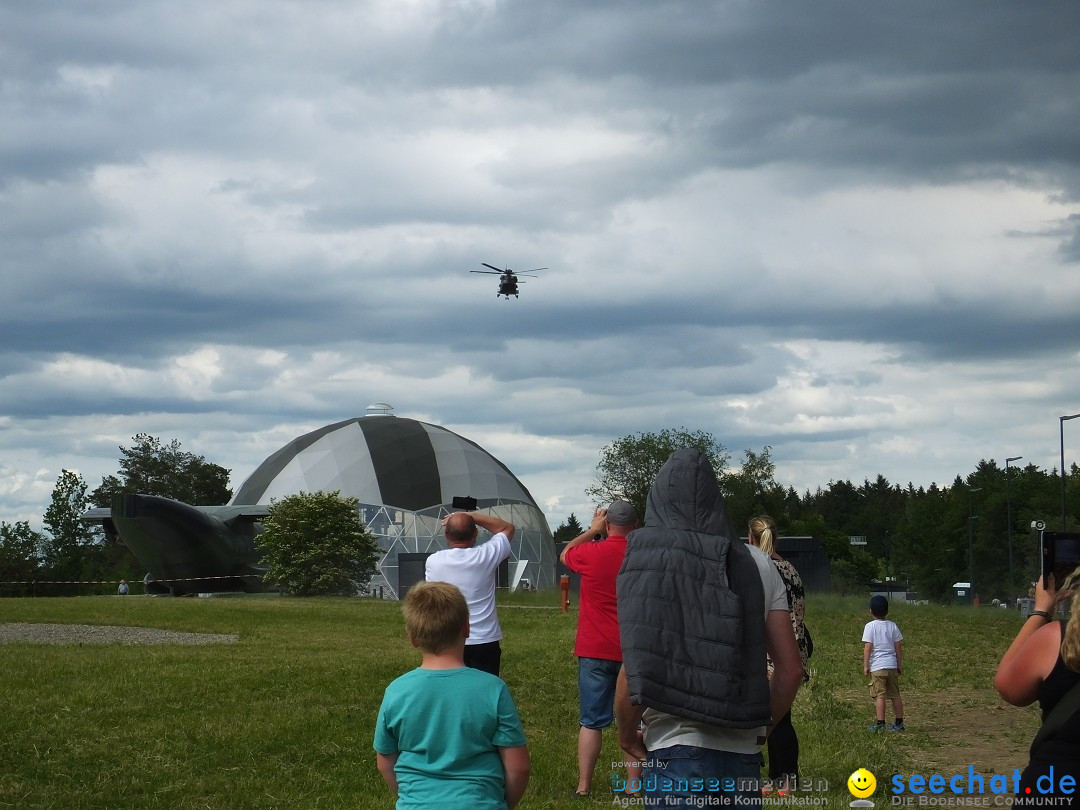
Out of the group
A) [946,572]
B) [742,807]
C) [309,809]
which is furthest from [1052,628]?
[946,572]

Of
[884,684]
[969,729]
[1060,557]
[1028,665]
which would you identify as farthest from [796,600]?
[969,729]

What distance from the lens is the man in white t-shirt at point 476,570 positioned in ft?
26.5

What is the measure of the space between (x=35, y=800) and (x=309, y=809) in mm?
1835

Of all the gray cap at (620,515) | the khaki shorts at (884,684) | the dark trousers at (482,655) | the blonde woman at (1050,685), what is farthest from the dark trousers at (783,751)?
the blonde woman at (1050,685)

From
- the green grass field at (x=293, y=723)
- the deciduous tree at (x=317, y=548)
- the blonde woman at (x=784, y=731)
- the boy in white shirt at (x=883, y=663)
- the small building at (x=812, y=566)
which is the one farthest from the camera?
the small building at (x=812, y=566)

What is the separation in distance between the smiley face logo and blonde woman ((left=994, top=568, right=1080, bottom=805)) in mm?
4312

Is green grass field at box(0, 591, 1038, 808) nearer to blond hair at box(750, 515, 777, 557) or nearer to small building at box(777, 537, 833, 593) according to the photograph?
blond hair at box(750, 515, 777, 557)

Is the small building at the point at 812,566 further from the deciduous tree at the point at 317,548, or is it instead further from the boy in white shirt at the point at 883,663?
the boy in white shirt at the point at 883,663

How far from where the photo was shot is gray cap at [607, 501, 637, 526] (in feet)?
25.5

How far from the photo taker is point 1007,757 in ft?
34.2

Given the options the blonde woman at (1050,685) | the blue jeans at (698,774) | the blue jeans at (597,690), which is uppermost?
the blonde woman at (1050,685)

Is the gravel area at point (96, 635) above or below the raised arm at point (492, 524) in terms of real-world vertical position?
below

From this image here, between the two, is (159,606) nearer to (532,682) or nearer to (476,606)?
(532,682)

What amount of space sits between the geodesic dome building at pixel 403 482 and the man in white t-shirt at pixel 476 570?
50.2 m
